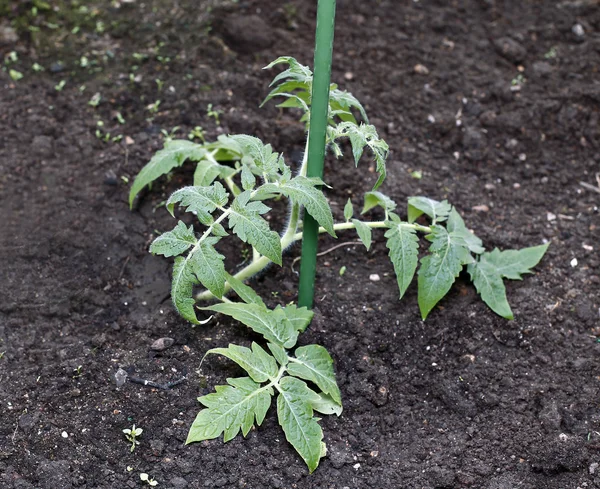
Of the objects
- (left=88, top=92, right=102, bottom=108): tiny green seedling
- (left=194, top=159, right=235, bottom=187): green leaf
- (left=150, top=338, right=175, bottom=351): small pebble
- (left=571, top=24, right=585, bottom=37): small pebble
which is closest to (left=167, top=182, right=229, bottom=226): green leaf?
(left=194, top=159, right=235, bottom=187): green leaf

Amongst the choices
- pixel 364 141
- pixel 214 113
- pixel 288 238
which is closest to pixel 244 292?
pixel 288 238

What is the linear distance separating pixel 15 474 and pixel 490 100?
2753 mm

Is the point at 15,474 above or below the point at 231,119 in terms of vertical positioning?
below

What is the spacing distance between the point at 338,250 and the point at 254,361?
81cm

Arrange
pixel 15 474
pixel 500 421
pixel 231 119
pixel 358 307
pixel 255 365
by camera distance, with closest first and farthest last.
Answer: pixel 15 474 < pixel 255 365 < pixel 500 421 < pixel 358 307 < pixel 231 119

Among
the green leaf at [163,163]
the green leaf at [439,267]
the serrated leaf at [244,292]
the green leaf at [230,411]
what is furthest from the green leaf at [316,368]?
the green leaf at [163,163]

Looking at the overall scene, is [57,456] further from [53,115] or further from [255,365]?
[53,115]

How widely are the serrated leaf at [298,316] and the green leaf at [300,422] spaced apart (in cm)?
26

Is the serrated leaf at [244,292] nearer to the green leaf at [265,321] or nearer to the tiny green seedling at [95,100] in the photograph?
the green leaf at [265,321]

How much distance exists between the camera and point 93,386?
2.54 metres

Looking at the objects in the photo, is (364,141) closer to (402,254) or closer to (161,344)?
(402,254)

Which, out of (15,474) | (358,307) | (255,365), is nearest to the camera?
(15,474)

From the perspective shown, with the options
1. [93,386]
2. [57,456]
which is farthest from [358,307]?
[57,456]

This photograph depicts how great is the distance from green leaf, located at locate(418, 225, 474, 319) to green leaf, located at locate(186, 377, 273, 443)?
706 millimetres
